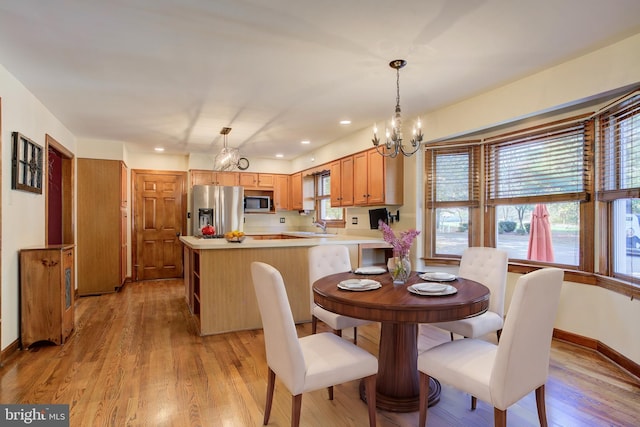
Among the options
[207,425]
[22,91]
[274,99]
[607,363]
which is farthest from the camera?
[274,99]

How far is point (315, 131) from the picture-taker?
497 centimetres

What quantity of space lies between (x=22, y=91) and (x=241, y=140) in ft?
9.07

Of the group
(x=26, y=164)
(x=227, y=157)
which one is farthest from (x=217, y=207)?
(x=26, y=164)

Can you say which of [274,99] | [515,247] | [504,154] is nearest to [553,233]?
[515,247]

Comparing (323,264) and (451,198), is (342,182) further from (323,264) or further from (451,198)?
(323,264)

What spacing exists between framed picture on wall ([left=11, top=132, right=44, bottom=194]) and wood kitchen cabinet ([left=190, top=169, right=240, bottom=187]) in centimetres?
283

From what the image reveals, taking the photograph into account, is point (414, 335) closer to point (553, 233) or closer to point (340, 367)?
point (340, 367)

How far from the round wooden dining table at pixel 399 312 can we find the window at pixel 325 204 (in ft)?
11.6

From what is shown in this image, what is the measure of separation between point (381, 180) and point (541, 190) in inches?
67.1

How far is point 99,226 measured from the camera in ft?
17.6

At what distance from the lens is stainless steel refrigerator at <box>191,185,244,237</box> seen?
6.17 metres

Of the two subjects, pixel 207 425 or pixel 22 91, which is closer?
pixel 207 425

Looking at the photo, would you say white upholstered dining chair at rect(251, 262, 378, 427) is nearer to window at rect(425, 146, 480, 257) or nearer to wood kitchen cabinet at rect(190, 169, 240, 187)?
window at rect(425, 146, 480, 257)

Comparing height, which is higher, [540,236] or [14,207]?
[14,207]
